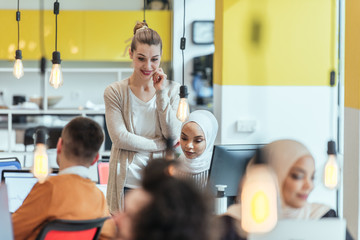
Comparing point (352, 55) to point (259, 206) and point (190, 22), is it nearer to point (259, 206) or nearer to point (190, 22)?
point (259, 206)

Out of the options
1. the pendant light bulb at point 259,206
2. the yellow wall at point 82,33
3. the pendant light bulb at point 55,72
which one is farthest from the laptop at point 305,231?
the yellow wall at point 82,33

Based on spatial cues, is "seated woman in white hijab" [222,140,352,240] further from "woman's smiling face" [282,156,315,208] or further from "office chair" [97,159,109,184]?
"office chair" [97,159,109,184]

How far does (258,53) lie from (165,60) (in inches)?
99.5

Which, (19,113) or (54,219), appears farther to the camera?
(19,113)

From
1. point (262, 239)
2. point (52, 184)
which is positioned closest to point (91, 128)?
point (52, 184)

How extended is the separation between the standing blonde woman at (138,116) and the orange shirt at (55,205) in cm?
71

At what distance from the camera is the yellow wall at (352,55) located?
3.59m

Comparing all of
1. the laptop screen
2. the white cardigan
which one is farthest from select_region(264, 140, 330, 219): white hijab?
the laptop screen

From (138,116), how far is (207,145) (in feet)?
1.80

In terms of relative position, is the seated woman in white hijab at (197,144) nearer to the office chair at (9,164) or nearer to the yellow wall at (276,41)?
the office chair at (9,164)

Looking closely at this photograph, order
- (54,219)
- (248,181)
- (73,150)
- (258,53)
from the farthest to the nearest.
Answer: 1. (258,53)
2. (73,150)
3. (54,219)
4. (248,181)

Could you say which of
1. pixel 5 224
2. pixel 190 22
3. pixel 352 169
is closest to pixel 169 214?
pixel 5 224

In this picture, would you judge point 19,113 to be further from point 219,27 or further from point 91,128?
point 91,128

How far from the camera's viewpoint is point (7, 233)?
1812mm
